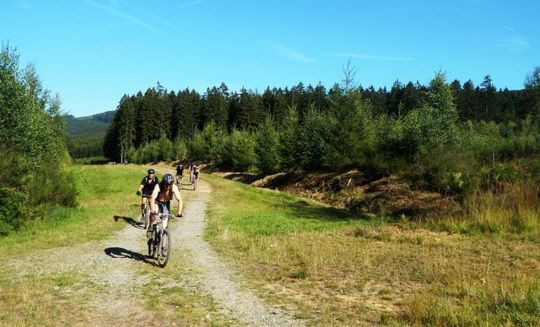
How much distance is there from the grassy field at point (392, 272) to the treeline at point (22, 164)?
22.9ft

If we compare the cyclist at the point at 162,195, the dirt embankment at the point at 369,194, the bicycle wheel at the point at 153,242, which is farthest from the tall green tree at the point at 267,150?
the cyclist at the point at 162,195

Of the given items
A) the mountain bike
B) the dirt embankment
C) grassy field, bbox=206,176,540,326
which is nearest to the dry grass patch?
grassy field, bbox=206,176,540,326

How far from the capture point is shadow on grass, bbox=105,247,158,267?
12.5 metres

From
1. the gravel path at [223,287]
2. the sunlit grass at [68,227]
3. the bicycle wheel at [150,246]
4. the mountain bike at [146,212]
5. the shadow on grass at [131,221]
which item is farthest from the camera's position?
the shadow on grass at [131,221]

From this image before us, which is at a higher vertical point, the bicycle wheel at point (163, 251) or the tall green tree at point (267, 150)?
the tall green tree at point (267, 150)

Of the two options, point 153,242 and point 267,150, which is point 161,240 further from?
point 267,150

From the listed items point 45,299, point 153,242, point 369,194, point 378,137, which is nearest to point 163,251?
point 153,242

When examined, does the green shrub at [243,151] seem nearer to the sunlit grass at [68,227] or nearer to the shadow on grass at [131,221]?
the sunlit grass at [68,227]

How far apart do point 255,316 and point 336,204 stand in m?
22.9

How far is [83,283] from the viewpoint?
9.80 metres

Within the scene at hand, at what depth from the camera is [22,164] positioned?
1862 centimetres

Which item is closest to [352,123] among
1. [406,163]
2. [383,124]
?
[383,124]

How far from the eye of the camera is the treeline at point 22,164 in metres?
16.8

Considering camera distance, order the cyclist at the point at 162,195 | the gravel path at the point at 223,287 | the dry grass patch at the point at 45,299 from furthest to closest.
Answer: the cyclist at the point at 162,195
the gravel path at the point at 223,287
the dry grass patch at the point at 45,299
